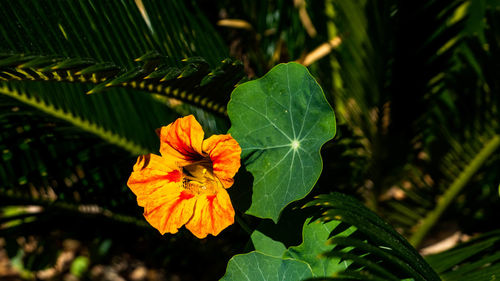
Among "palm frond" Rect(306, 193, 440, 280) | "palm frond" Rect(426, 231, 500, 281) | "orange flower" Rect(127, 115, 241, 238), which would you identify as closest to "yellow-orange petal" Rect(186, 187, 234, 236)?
"orange flower" Rect(127, 115, 241, 238)

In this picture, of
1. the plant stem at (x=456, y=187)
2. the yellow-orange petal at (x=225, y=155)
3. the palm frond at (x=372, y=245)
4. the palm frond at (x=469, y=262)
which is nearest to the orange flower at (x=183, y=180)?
the yellow-orange petal at (x=225, y=155)

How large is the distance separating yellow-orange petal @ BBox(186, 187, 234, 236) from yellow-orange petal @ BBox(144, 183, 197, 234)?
1 cm

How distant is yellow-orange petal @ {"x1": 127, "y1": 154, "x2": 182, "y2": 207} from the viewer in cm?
84

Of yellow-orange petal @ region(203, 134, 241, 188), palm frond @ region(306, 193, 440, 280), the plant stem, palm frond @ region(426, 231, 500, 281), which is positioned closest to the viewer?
palm frond @ region(306, 193, 440, 280)

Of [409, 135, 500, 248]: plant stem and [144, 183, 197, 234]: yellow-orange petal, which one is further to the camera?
[409, 135, 500, 248]: plant stem

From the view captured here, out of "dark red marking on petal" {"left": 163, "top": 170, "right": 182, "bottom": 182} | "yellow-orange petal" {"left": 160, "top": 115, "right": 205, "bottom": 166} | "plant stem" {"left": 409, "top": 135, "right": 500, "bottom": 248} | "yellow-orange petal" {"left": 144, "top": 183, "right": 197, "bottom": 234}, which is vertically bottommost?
"plant stem" {"left": 409, "top": 135, "right": 500, "bottom": 248}

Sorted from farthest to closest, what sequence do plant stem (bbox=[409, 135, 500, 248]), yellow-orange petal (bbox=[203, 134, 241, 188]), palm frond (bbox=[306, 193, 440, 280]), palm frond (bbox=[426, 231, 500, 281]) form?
plant stem (bbox=[409, 135, 500, 248]) → palm frond (bbox=[426, 231, 500, 281]) → yellow-orange petal (bbox=[203, 134, 241, 188]) → palm frond (bbox=[306, 193, 440, 280])

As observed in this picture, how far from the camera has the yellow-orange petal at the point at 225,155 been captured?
0.78 m

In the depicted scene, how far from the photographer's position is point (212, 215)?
0.81 m

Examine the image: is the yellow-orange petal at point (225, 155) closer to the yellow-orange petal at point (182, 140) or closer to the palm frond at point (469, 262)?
the yellow-orange petal at point (182, 140)

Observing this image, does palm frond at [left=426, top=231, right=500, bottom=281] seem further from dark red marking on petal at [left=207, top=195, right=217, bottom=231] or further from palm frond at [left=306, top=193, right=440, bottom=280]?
dark red marking on petal at [left=207, top=195, right=217, bottom=231]

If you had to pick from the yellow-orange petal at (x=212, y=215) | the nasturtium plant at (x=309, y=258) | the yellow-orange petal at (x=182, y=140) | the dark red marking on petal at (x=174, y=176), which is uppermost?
the yellow-orange petal at (x=182, y=140)

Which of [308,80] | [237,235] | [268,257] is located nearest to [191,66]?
[308,80]

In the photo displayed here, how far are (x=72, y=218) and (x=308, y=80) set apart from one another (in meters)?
0.93
